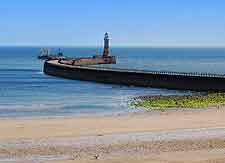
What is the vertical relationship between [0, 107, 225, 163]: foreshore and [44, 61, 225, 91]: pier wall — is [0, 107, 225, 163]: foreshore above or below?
above

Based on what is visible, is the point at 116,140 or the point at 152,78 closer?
the point at 116,140

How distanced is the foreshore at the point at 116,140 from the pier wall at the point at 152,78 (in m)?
27.7

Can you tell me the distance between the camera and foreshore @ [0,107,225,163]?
603 inches

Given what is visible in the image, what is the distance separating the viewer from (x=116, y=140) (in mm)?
18016

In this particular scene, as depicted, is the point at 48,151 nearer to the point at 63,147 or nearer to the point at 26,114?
the point at 63,147

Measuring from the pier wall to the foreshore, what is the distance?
27744 millimetres

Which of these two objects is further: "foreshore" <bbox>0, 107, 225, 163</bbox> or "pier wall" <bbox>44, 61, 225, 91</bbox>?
"pier wall" <bbox>44, 61, 225, 91</bbox>

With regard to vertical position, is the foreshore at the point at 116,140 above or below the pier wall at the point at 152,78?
above

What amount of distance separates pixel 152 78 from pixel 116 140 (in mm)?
41407

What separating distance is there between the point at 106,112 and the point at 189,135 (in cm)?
1220

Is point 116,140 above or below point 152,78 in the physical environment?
above

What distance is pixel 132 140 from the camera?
1798 cm

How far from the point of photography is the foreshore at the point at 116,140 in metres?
15.3

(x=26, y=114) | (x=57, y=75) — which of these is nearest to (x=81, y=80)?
(x=57, y=75)
